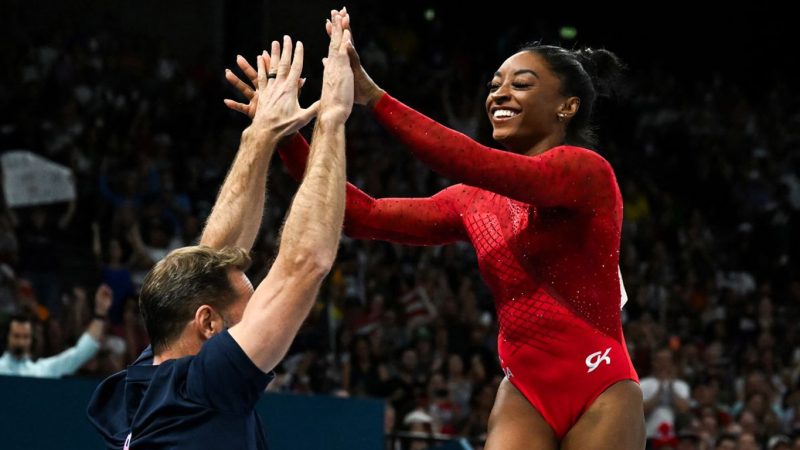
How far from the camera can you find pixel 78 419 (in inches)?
221

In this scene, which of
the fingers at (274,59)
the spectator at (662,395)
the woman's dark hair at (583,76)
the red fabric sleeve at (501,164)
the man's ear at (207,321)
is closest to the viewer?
the man's ear at (207,321)

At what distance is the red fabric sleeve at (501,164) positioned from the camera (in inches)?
137

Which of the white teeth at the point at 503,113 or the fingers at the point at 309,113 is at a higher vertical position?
the fingers at the point at 309,113

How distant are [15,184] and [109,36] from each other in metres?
4.18

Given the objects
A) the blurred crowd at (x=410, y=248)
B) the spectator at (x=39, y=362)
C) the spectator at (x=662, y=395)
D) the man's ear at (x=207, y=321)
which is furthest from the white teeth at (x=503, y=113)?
the spectator at (x=662, y=395)

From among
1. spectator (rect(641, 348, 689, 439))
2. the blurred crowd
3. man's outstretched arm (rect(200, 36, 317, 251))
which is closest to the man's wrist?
man's outstretched arm (rect(200, 36, 317, 251))

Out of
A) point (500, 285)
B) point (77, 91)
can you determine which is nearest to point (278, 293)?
point (500, 285)

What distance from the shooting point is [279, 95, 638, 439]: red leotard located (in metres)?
3.60

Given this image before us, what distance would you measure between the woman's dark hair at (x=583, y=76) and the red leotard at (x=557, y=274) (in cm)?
28

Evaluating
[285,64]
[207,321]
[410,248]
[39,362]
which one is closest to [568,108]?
[285,64]

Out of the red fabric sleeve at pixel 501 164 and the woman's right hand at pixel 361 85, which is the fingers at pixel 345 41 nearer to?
the woman's right hand at pixel 361 85

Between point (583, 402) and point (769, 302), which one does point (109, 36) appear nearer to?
point (769, 302)

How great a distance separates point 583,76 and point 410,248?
346 inches

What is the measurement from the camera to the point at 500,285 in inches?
152
